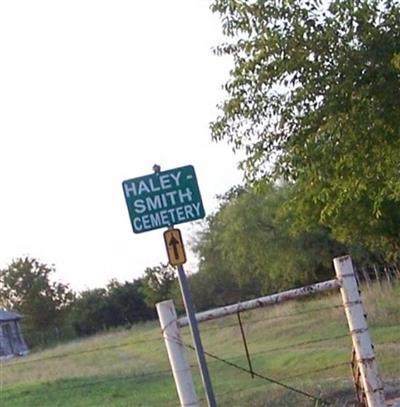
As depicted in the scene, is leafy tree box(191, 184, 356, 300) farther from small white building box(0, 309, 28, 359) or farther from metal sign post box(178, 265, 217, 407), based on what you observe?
metal sign post box(178, 265, 217, 407)

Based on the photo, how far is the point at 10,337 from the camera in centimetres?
7319

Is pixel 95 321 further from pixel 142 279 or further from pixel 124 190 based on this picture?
pixel 124 190

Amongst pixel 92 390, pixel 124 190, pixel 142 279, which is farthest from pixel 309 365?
pixel 142 279

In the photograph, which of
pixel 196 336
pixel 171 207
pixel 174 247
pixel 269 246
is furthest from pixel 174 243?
pixel 269 246

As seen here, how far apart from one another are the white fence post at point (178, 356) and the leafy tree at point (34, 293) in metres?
77.6

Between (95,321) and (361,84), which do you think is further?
(95,321)

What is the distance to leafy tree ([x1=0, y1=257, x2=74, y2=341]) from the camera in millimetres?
86125

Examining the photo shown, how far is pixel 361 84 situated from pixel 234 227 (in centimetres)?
3925

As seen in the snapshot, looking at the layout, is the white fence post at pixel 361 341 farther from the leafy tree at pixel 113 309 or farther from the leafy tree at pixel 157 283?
the leafy tree at pixel 113 309

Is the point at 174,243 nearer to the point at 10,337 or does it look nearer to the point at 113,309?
the point at 10,337

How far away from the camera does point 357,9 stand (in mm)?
13484

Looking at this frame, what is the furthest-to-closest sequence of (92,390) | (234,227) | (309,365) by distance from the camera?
(234,227)
(92,390)
(309,365)

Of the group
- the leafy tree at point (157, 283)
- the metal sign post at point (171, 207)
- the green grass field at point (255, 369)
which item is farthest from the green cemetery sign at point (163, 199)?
the leafy tree at point (157, 283)

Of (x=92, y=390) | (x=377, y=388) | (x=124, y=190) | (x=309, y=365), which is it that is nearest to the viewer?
(x=124, y=190)
